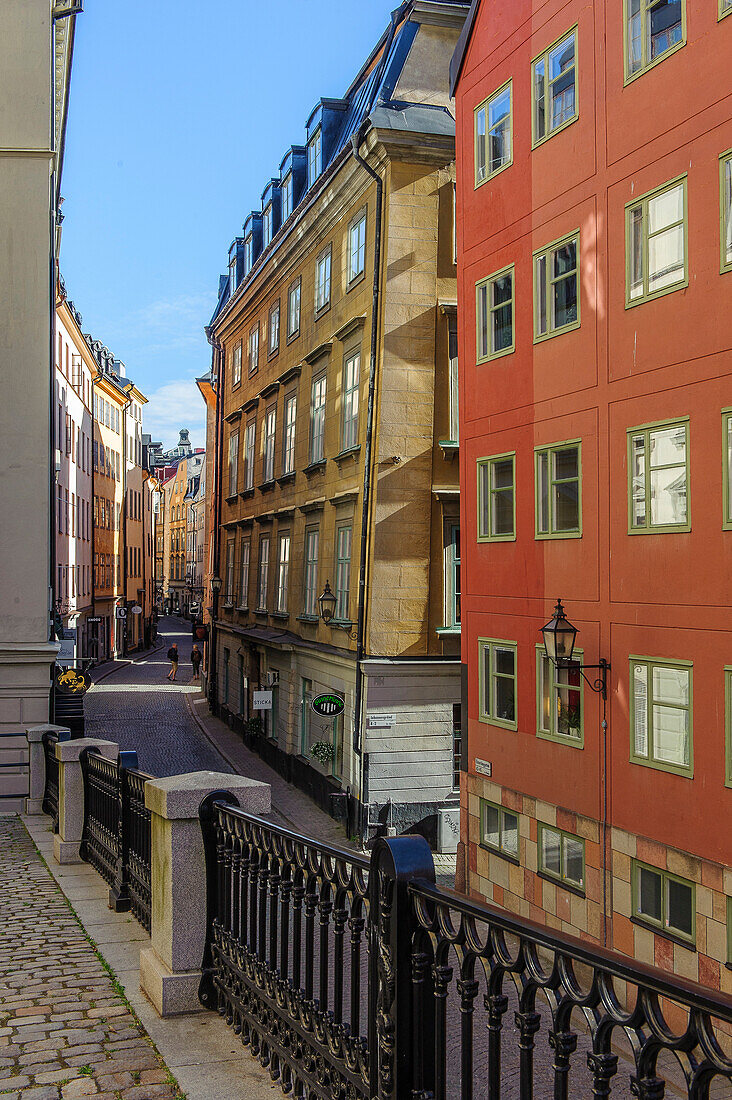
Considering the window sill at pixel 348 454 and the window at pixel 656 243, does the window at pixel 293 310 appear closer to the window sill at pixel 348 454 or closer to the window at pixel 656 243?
the window sill at pixel 348 454

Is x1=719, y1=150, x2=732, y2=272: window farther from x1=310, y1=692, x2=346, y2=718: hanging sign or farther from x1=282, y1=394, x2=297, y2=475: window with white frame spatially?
x1=282, y1=394, x2=297, y2=475: window with white frame

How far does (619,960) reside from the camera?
2439mm

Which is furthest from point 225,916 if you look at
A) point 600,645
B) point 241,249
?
point 241,249

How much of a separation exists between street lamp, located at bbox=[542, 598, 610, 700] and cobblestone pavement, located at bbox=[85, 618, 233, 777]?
9.74 metres

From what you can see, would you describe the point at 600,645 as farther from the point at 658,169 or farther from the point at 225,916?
the point at 225,916

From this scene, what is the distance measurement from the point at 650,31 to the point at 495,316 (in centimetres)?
520

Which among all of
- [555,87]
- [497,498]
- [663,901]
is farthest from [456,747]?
[555,87]

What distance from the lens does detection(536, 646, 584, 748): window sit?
14.8 m

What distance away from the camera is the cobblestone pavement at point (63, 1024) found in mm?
4938

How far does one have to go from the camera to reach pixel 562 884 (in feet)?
49.1

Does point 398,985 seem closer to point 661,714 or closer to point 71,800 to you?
point 71,800

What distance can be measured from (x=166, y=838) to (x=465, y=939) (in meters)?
3.23

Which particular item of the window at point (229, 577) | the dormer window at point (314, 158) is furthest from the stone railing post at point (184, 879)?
the window at point (229, 577)

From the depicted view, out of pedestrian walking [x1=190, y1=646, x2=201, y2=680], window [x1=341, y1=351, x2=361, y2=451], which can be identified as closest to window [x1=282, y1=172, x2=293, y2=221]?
window [x1=341, y1=351, x2=361, y2=451]
